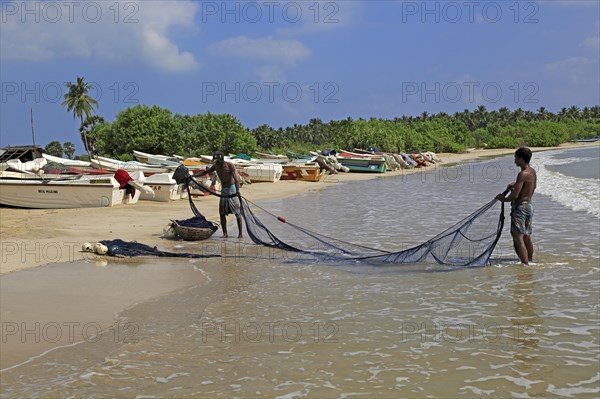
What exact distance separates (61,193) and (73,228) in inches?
177

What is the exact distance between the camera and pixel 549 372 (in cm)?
492

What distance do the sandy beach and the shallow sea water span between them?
1.49m

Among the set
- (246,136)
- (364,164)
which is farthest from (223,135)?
(364,164)

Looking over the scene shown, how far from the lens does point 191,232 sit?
11609 millimetres

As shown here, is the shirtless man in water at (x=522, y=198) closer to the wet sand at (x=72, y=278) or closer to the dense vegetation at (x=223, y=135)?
the wet sand at (x=72, y=278)

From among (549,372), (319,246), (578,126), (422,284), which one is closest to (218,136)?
(319,246)

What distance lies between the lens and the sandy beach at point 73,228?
384 inches

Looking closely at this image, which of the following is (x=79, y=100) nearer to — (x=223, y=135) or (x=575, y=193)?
(x=223, y=135)

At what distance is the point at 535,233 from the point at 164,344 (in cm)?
936

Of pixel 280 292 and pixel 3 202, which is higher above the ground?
pixel 3 202

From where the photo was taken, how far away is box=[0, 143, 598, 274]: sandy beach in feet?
32.0

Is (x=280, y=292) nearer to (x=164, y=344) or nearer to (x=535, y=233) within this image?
(x=164, y=344)

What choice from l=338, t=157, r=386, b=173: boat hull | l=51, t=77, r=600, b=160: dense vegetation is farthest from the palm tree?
l=338, t=157, r=386, b=173: boat hull

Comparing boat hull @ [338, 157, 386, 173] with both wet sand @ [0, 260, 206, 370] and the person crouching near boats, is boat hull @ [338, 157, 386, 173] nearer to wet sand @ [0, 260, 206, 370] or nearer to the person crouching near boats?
the person crouching near boats
